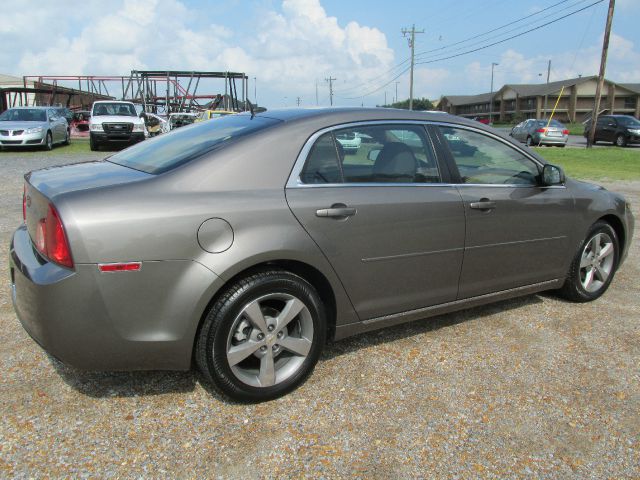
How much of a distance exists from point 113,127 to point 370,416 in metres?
18.5

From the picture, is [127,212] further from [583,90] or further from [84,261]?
[583,90]

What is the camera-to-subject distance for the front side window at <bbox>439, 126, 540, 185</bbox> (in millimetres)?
3609

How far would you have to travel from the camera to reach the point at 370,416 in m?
2.78

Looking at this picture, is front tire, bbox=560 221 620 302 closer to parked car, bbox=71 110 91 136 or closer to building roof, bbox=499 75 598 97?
parked car, bbox=71 110 91 136

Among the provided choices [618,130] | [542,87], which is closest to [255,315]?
[618,130]

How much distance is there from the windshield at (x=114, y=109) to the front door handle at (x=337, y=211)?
18695 millimetres

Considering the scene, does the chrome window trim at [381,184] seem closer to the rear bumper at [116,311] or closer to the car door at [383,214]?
the car door at [383,214]

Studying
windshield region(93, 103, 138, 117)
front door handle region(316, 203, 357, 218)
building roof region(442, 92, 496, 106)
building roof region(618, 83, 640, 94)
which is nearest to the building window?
building roof region(618, 83, 640, 94)

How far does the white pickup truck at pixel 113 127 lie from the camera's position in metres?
18.9

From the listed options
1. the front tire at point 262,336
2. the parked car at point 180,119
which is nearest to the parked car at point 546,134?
the parked car at point 180,119

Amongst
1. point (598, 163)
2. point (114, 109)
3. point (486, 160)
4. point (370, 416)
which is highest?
point (114, 109)

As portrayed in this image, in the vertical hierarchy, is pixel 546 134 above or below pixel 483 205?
below

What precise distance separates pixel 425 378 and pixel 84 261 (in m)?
1.99

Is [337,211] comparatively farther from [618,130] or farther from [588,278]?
[618,130]
